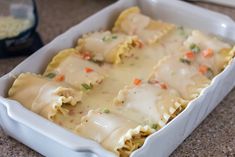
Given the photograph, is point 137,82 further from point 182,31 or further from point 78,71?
point 182,31

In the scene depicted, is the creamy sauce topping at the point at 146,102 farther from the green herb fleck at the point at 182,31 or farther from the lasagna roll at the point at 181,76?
the green herb fleck at the point at 182,31

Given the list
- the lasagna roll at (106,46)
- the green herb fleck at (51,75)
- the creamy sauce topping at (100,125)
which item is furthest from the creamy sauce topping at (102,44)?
the creamy sauce topping at (100,125)

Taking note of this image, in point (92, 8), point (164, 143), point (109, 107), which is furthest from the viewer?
point (92, 8)

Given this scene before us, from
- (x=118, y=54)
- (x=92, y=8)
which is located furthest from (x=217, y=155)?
(x=92, y=8)

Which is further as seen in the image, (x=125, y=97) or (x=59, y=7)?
(x=59, y=7)

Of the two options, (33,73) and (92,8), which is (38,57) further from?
(92,8)

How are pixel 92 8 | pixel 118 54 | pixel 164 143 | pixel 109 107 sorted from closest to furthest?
pixel 164 143
pixel 109 107
pixel 118 54
pixel 92 8

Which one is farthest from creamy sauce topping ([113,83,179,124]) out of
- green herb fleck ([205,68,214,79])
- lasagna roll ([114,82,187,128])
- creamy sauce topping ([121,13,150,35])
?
creamy sauce topping ([121,13,150,35])
